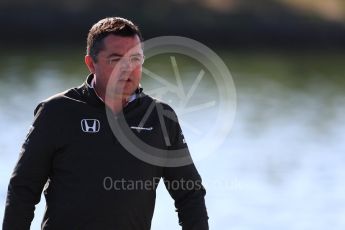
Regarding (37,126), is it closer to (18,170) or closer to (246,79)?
(18,170)

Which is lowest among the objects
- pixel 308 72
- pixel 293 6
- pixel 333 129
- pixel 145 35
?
pixel 333 129

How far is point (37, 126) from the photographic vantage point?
3.83 metres

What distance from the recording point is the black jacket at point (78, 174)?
12.6 ft

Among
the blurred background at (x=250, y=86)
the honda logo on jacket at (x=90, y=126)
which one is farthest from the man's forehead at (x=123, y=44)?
the blurred background at (x=250, y=86)

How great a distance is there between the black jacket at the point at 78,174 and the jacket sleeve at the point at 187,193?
0.36ft

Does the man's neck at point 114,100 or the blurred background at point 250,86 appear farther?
the blurred background at point 250,86

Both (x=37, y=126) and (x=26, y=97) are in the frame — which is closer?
(x=37, y=126)

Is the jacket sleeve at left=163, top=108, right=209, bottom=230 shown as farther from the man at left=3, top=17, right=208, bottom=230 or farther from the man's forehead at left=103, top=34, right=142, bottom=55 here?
the man's forehead at left=103, top=34, right=142, bottom=55

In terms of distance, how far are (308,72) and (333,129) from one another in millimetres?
7610

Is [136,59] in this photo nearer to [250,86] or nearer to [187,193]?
[187,193]

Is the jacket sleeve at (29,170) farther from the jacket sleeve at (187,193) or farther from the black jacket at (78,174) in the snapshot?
the jacket sleeve at (187,193)

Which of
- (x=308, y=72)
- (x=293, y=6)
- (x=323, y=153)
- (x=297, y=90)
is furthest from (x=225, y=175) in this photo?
(x=293, y=6)

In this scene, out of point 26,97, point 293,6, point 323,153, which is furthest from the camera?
point 293,6

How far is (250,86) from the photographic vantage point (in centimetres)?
2217
